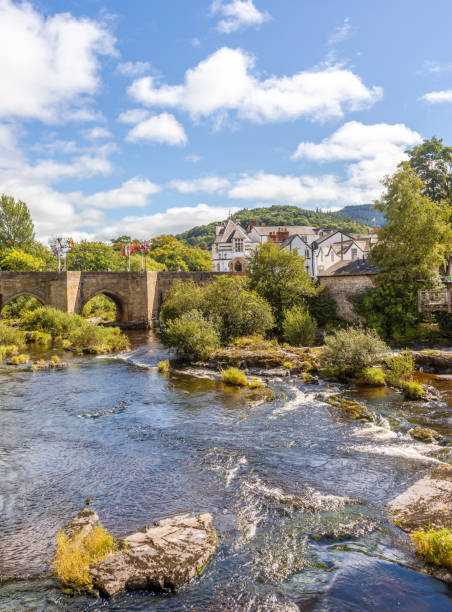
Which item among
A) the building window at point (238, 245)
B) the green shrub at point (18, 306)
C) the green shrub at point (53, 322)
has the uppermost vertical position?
the building window at point (238, 245)

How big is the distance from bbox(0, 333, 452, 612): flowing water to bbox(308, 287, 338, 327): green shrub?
16520mm

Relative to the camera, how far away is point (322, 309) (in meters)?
35.3

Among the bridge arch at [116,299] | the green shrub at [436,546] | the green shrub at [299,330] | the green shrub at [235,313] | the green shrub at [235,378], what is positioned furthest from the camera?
the bridge arch at [116,299]

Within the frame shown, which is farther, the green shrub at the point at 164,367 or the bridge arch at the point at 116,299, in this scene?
the bridge arch at the point at 116,299

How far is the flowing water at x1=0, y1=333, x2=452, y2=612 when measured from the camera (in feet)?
22.5

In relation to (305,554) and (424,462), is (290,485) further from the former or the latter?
(424,462)

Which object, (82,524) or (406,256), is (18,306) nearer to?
(406,256)

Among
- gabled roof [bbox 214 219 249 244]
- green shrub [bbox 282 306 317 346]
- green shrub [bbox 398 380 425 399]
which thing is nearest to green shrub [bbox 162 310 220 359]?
green shrub [bbox 282 306 317 346]

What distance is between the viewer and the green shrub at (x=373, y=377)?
768 inches

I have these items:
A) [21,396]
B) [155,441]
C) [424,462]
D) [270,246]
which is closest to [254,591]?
[424,462]

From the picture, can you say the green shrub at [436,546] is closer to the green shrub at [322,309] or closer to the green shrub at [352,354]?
the green shrub at [352,354]

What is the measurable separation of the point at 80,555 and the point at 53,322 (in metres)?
35.4

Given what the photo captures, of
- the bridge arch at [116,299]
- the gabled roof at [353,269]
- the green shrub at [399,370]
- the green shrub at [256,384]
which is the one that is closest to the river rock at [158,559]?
the green shrub at [256,384]

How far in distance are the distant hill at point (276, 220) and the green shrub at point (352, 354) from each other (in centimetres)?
11748
